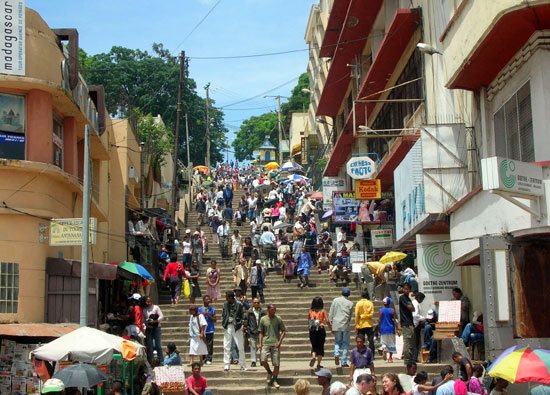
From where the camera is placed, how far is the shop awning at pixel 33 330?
18922 mm

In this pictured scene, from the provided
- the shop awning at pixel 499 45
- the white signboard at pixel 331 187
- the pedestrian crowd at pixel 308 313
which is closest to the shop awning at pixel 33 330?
the pedestrian crowd at pixel 308 313

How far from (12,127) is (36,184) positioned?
4.50 ft

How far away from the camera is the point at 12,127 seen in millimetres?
20906

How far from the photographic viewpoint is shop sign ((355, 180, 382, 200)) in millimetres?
30641

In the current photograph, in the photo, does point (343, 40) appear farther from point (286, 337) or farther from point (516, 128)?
point (516, 128)

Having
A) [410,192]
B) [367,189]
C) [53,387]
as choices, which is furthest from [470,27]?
[367,189]

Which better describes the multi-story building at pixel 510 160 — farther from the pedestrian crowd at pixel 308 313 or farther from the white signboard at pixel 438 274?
the white signboard at pixel 438 274

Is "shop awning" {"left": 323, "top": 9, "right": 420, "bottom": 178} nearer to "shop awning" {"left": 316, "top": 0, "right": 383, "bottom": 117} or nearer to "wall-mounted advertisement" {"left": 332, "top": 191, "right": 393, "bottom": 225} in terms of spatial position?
"shop awning" {"left": 316, "top": 0, "right": 383, "bottom": 117}

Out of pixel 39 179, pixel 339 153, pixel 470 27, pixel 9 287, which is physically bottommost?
pixel 9 287

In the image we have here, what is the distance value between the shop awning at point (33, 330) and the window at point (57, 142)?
4.26m

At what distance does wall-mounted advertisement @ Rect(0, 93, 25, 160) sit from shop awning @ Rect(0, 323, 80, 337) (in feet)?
12.6

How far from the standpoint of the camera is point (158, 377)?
58.2ft

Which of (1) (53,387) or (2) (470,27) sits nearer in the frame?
(1) (53,387)

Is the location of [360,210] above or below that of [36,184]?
above
